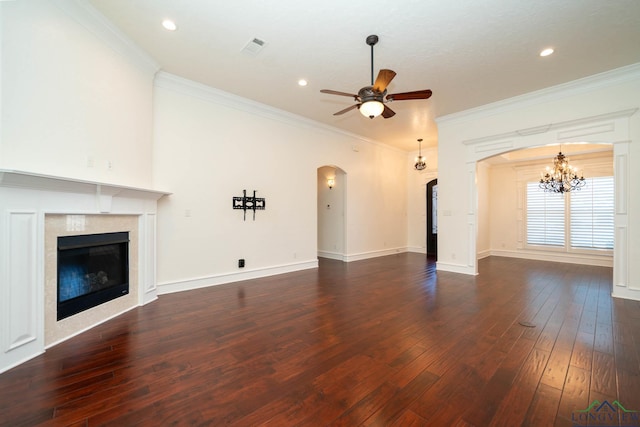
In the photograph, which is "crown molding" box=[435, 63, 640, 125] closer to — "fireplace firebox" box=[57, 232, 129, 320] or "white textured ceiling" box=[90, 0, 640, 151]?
"white textured ceiling" box=[90, 0, 640, 151]

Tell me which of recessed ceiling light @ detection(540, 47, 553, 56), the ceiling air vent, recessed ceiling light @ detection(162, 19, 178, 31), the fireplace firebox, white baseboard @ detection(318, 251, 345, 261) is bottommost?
white baseboard @ detection(318, 251, 345, 261)

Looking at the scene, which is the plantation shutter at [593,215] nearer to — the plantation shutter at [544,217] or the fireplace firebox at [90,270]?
the plantation shutter at [544,217]

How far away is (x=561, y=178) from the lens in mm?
6297

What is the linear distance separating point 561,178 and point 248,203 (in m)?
7.33

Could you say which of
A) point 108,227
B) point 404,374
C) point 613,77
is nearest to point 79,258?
point 108,227

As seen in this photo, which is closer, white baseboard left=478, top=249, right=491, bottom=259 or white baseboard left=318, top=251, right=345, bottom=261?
white baseboard left=318, top=251, right=345, bottom=261

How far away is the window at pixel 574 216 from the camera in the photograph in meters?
6.57

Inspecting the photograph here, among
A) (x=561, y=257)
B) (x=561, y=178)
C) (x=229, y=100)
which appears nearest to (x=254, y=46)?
(x=229, y=100)

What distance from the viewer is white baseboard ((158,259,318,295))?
4203 millimetres

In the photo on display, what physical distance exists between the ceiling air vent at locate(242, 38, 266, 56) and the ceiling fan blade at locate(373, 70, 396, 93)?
5.17 feet

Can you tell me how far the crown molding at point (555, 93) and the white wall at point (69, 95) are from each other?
596cm

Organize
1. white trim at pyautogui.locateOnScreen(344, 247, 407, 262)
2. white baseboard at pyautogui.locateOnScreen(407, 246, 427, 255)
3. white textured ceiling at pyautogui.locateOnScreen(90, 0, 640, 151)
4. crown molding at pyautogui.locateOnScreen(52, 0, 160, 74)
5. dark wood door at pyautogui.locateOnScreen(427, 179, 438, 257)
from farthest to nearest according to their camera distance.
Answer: white baseboard at pyautogui.locateOnScreen(407, 246, 427, 255) < dark wood door at pyautogui.locateOnScreen(427, 179, 438, 257) < white trim at pyautogui.locateOnScreen(344, 247, 407, 262) < white textured ceiling at pyautogui.locateOnScreen(90, 0, 640, 151) < crown molding at pyautogui.locateOnScreen(52, 0, 160, 74)

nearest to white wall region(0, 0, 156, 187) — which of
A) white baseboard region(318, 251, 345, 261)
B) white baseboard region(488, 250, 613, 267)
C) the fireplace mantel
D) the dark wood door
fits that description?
the fireplace mantel

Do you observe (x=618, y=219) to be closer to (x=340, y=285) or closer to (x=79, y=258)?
(x=340, y=285)
